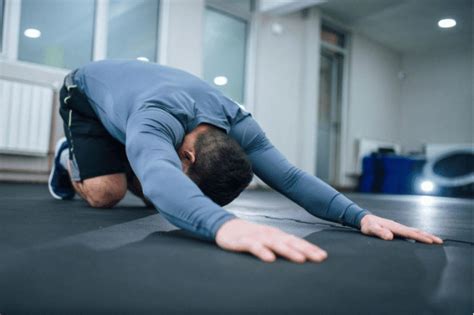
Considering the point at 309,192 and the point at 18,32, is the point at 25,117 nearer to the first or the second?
the point at 18,32

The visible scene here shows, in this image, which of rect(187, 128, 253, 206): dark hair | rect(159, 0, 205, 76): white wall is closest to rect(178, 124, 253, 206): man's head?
rect(187, 128, 253, 206): dark hair

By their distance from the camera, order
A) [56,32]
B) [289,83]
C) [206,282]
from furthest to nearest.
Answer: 1. [289,83]
2. [56,32]
3. [206,282]

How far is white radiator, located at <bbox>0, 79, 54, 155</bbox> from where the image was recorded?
3367mm

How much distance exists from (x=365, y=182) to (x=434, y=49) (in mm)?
2888

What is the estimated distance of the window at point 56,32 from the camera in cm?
358

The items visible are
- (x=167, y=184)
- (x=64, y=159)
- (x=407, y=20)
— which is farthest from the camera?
(x=407, y=20)

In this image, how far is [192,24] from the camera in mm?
4641

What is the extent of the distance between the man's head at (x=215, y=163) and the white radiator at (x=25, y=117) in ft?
9.23

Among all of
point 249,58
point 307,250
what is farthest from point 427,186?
point 307,250

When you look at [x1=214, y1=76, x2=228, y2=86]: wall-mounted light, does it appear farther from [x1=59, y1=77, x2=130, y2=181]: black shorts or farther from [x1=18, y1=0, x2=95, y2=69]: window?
[x1=59, y1=77, x2=130, y2=181]: black shorts

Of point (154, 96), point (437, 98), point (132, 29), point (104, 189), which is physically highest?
point (437, 98)

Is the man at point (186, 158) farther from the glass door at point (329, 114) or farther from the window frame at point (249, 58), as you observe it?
the glass door at point (329, 114)

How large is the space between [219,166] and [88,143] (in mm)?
861

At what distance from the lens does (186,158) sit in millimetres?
1088
